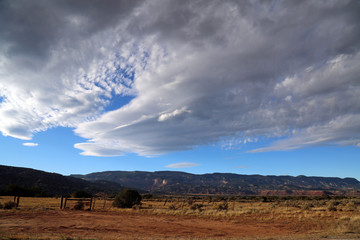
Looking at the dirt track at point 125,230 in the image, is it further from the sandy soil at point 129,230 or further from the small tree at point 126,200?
the small tree at point 126,200

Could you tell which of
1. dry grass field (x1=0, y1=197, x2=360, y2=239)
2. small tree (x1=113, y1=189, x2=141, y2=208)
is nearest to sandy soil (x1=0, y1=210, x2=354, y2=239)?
dry grass field (x1=0, y1=197, x2=360, y2=239)

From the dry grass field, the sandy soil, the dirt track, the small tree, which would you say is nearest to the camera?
the sandy soil

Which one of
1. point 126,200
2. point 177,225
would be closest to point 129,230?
point 177,225

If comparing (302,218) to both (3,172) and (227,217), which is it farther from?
(3,172)

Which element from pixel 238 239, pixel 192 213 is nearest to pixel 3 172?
pixel 192 213

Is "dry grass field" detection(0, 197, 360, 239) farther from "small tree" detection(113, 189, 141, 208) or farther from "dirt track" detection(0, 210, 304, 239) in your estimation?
"small tree" detection(113, 189, 141, 208)

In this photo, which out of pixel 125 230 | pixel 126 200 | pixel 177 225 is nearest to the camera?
pixel 125 230

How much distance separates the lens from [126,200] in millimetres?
34688

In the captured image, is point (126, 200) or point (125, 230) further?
point (126, 200)

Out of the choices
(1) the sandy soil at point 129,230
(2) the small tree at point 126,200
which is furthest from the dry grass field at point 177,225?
(2) the small tree at point 126,200

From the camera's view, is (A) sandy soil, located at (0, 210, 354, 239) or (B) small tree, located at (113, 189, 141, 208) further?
(B) small tree, located at (113, 189, 141, 208)

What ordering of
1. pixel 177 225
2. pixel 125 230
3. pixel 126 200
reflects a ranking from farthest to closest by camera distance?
pixel 126 200 < pixel 177 225 < pixel 125 230

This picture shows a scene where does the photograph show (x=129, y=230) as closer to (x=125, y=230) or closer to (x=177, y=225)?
(x=125, y=230)

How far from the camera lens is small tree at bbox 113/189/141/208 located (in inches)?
1355
